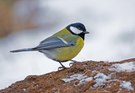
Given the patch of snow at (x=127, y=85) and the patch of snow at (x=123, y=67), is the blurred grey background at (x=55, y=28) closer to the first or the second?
the patch of snow at (x=123, y=67)

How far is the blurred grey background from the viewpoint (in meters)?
7.35

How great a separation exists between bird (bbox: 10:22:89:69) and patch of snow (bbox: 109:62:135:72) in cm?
127

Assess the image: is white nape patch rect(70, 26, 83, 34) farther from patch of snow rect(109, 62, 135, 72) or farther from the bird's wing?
patch of snow rect(109, 62, 135, 72)

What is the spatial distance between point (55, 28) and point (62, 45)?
4152 mm

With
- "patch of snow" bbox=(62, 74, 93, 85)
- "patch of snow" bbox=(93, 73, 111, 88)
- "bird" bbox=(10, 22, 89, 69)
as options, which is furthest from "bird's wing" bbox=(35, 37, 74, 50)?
"patch of snow" bbox=(93, 73, 111, 88)

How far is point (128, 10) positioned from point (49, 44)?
4.44 metres

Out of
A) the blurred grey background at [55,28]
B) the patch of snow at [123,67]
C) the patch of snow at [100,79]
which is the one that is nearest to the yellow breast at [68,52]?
the patch of snow at [123,67]

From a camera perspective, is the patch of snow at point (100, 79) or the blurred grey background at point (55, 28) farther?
the blurred grey background at point (55, 28)

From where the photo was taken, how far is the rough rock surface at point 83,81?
367 cm

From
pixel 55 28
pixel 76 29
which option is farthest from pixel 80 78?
pixel 55 28

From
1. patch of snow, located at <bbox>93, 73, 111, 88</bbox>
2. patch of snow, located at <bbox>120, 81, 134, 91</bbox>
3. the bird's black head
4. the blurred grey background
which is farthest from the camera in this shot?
the blurred grey background

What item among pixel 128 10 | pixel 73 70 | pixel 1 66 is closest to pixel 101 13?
pixel 128 10

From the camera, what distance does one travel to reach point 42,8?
1101cm

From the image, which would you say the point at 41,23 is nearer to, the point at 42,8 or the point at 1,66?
the point at 42,8
